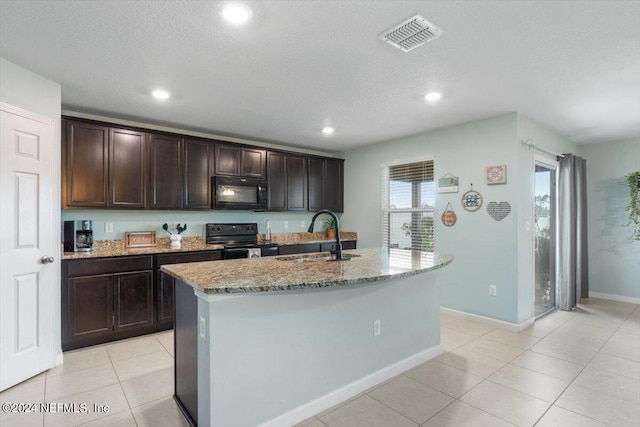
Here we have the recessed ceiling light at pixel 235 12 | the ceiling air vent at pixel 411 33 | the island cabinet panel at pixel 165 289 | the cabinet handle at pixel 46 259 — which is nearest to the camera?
the recessed ceiling light at pixel 235 12

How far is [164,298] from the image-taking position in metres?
3.65

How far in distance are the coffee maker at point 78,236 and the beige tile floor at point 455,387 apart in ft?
3.41

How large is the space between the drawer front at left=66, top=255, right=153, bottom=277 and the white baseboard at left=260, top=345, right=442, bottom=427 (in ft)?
7.71

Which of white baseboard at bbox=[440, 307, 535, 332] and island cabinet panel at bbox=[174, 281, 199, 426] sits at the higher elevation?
island cabinet panel at bbox=[174, 281, 199, 426]

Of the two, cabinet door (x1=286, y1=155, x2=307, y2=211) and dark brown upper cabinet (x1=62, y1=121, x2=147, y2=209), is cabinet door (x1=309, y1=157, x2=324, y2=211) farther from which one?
dark brown upper cabinet (x1=62, y1=121, x2=147, y2=209)

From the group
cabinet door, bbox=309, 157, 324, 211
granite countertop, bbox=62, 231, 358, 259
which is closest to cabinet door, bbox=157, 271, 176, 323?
granite countertop, bbox=62, 231, 358, 259

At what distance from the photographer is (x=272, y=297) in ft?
6.35

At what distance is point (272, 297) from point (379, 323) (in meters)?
0.99

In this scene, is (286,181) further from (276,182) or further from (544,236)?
(544,236)

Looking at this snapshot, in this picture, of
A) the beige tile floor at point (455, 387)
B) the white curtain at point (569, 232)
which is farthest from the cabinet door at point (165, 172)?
the white curtain at point (569, 232)

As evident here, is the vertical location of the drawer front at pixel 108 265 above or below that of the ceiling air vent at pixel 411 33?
below

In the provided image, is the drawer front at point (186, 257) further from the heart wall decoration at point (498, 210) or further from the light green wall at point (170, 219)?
the heart wall decoration at point (498, 210)

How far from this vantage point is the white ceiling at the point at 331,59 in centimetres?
192

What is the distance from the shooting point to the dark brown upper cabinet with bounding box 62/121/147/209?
11.2 feet
